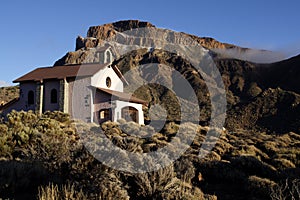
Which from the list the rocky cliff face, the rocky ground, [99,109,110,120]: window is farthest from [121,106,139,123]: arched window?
the rocky cliff face

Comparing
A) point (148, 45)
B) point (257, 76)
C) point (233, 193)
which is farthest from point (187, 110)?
point (148, 45)

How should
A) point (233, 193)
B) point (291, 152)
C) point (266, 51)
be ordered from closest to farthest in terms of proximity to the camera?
point (233, 193)
point (291, 152)
point (266, 51)

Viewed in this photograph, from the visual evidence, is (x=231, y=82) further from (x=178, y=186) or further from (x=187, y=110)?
(x=178, y=186)

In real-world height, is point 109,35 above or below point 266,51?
above

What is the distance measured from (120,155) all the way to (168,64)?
4073 inches

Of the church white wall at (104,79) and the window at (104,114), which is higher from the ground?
the church white wall at (104,79)

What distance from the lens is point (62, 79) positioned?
26547 millimetres

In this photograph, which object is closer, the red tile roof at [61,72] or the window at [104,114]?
the window at [104,114]

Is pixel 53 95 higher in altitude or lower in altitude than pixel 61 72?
lower

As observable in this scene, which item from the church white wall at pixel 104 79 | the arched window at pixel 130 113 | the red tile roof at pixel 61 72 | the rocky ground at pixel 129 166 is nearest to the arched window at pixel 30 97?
the red tile roof at pixel 61 72

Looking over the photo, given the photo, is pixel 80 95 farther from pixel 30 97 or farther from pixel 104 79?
pixel 30 97

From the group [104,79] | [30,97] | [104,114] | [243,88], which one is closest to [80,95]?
[104,114]

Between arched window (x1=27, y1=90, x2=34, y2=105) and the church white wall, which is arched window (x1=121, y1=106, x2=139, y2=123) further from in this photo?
arched window (x1=27, y1=90, x2=34, y2=105)

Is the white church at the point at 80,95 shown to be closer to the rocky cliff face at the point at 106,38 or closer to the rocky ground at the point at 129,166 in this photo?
the rocky ground at the point at 129,166
